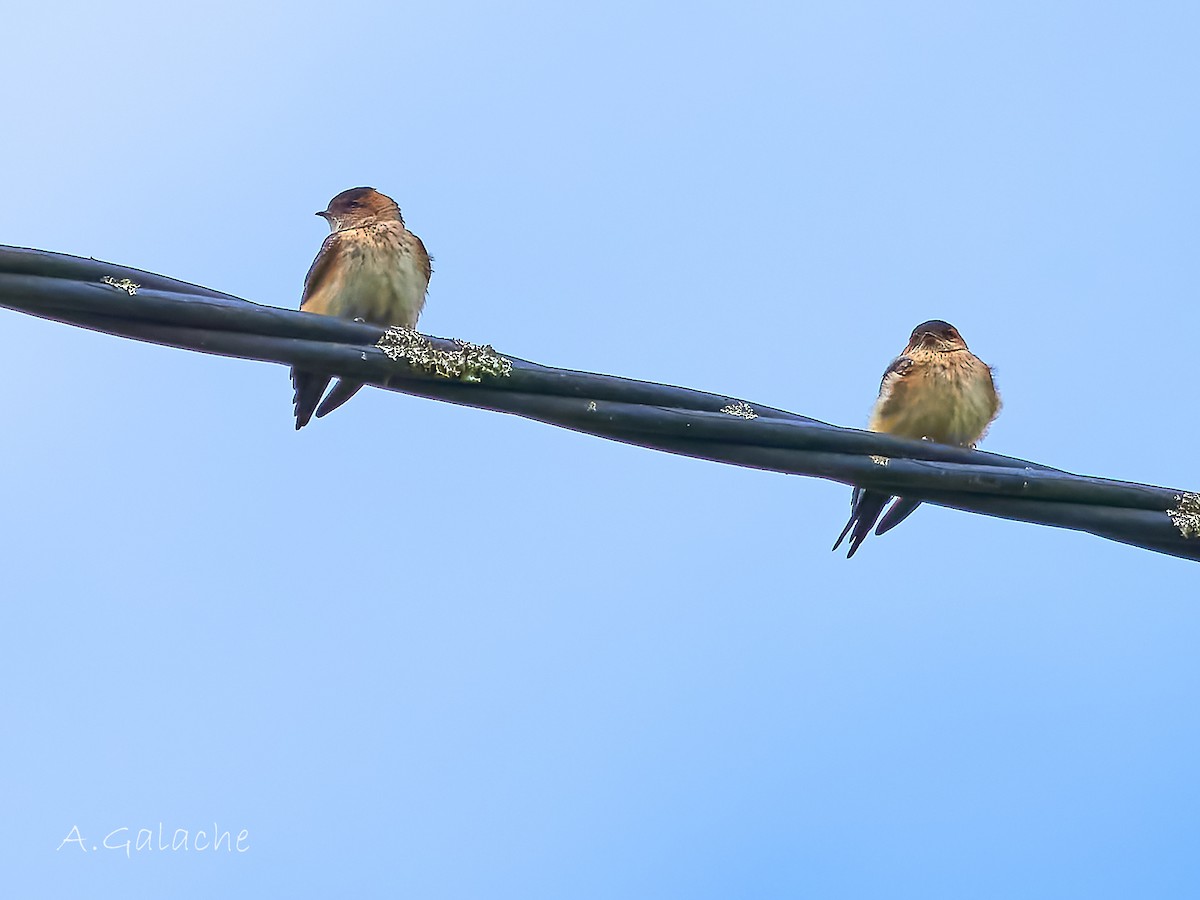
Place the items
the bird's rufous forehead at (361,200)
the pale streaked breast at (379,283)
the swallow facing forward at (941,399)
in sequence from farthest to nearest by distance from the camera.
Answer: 1. the bird's rufous forehead at (361,200)
2. the pale streaked breast at (379,283)
3. the swallow facing forward at (941,399)

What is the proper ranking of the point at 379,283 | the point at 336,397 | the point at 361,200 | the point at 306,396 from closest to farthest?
the point at 336,397, the point at 306,396, the point at 379,283, the point at 361,200

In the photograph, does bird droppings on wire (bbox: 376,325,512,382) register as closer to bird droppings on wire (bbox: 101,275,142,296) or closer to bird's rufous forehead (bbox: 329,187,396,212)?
bird droppings on wire (bbox: 101,275,142,296)

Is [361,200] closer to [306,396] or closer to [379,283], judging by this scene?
[379,283]

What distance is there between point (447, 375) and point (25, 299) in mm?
821

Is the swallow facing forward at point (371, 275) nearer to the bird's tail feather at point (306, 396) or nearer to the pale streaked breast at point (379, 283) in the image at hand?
the pale streaked breast at point (379, 283)

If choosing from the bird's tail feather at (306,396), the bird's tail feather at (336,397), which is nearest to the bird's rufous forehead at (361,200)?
the bird's tail feather at (306,396)

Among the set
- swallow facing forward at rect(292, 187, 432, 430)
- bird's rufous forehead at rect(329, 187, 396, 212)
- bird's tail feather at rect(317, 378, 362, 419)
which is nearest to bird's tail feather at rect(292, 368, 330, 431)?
bird's tail feather at rect(317, 378, 362, 419)

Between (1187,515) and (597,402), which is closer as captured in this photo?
(597,402)

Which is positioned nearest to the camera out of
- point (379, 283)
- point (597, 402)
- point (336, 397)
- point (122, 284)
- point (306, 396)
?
point (122, 284)

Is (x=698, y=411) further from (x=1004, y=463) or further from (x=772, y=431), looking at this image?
(x=1004, y=463)

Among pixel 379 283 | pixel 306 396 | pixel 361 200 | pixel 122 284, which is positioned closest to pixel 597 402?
pixel 122 284

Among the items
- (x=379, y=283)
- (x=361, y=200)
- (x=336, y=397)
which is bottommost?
(x=336, y=397)

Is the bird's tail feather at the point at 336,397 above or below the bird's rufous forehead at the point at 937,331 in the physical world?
below

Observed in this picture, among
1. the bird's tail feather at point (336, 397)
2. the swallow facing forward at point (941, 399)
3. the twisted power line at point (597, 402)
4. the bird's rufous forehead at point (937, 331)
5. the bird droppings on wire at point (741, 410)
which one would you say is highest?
the bird's rufous forehead at point (937, 331)
